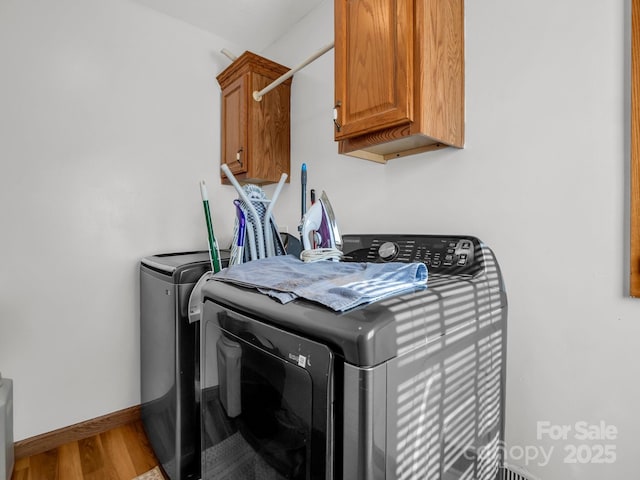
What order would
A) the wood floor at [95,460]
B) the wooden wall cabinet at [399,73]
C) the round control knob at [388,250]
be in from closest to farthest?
the wooden wall cabinet at [399,73], the round control knob at [388,250], the wood floor at [95,460]

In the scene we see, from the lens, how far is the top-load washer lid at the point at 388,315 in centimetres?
63

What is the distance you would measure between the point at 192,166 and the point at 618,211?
7.46ft

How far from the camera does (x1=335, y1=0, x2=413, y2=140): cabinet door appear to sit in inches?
43.6

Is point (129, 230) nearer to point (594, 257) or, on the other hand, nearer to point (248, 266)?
point (248, 266)

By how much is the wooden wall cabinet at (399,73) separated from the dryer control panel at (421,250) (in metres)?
0.37

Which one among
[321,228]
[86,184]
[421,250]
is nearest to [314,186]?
[321,228]

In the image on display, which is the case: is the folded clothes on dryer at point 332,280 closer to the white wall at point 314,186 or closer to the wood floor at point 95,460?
the white wall at point 314,186

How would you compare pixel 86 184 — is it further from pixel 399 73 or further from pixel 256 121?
pixel 399 73

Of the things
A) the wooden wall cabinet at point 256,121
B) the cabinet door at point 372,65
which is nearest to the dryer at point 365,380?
the cabinet door at point 372,65

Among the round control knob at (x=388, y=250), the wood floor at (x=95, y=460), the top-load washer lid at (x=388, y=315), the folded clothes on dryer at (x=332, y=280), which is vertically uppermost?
the round control knob at (x=388, y=250)

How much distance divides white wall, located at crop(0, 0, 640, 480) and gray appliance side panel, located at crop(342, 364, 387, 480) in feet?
2.54

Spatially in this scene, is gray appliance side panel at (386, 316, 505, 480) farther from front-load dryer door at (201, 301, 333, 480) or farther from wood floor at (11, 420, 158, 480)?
wood floor at (11, 420, 158, 480)

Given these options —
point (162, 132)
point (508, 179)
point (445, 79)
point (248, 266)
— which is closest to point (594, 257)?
point (508, 179)

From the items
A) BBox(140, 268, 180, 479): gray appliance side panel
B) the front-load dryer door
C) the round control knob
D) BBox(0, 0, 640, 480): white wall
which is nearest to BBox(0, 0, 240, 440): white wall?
BBox(0, 0, 640, 480): white wall
